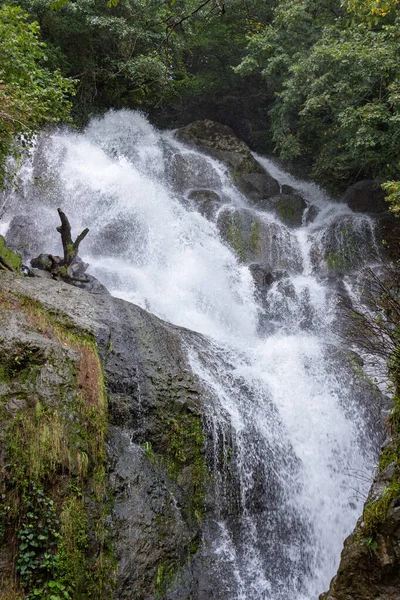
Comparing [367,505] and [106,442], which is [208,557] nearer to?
[106,442]

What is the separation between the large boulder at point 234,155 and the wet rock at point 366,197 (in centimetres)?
277

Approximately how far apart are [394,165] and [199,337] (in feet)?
29.1

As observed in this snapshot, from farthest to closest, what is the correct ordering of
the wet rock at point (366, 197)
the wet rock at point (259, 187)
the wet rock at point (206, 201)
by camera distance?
the wet rock at point (259, 187)
the wet rock at point (366, 197)
the wet rock at point (206, 201)

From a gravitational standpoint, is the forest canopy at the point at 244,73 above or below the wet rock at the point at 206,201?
above

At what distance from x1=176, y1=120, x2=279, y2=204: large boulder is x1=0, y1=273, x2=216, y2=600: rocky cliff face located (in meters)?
11.0

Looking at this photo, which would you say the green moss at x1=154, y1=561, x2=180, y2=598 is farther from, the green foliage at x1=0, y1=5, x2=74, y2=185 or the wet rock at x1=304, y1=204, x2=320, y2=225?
the wet rock at x1=304, y1=204, x2=320, y2=225

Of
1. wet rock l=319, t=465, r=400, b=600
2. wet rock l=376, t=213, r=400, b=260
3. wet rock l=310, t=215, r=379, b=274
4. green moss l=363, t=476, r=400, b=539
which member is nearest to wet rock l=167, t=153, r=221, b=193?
wet rock l=310, t=215, r=379, b=274

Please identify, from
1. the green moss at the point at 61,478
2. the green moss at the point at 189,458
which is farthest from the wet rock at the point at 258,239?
the green moss at the point at 61,478

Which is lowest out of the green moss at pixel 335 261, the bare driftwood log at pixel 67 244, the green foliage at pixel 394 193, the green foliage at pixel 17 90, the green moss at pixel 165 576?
the green moss at pixel 165 576

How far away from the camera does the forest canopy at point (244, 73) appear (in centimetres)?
990

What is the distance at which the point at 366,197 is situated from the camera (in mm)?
15359

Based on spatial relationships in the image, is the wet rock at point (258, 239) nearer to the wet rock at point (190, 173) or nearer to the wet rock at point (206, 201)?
the wet rock at point (206, 201)

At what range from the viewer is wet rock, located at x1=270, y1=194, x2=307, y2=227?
15.5 m

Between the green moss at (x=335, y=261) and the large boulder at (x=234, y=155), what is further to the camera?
the large boulder at (x=234, y=155)
